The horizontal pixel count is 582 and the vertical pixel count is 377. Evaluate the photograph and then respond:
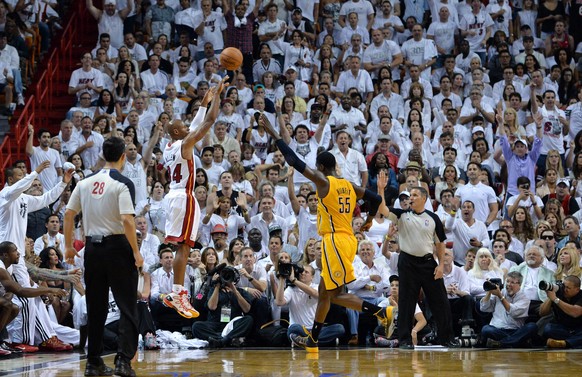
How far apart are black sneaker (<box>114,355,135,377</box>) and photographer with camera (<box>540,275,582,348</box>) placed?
22.0 ft

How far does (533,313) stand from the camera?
49.3 feet

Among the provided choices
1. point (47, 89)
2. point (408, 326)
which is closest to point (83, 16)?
point (47, 89)

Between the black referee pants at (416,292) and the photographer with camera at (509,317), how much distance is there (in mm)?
1037

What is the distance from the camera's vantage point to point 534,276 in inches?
603

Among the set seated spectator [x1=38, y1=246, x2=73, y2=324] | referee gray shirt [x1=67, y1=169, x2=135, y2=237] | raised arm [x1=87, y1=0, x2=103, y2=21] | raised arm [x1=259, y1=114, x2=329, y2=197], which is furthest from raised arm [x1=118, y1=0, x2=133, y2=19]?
referee gray shirt [x1=67, y1=169, x2=135, y2=237]

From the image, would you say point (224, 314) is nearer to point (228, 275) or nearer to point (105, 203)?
point (228, 275)

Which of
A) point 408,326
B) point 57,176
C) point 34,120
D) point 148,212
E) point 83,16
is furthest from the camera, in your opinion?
point 83,16

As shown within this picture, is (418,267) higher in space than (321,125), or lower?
lower

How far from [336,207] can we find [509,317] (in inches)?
156

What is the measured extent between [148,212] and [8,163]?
3779 mm

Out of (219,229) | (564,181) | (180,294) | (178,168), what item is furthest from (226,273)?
(564,181)

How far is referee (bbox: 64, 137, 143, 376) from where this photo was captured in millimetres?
9875

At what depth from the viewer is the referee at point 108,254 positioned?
9875 mm

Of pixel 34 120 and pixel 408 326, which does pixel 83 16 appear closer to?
pixel 34 120
